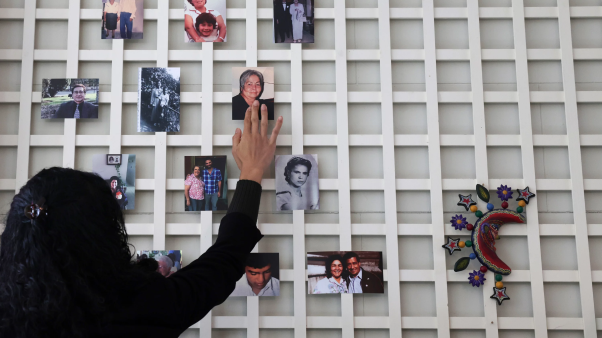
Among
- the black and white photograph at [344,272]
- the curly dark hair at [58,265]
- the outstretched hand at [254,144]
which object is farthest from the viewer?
the black and white photograph at [344,272]

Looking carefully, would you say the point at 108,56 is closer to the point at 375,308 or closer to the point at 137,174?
the point at 137,174

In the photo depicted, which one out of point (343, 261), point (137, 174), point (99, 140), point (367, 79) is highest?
point (367, 79)

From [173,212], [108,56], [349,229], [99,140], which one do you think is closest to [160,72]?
[108,56]

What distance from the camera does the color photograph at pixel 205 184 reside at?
1672 millimetres

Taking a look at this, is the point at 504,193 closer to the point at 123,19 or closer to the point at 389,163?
the point at 389,163

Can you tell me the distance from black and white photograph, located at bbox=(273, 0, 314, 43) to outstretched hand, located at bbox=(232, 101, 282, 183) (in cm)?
29

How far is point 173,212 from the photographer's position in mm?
1700

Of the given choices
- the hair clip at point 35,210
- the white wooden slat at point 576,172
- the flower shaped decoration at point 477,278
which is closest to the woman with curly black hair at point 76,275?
the hair clip at point 35,210

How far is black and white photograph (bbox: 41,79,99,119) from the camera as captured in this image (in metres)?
1.71

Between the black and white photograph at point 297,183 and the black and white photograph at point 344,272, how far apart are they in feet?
0.60

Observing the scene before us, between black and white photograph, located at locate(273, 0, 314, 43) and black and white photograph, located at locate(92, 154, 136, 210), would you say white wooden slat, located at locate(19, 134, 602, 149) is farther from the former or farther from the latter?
black and white photograph, located at locate(273, 0, 314, 43)

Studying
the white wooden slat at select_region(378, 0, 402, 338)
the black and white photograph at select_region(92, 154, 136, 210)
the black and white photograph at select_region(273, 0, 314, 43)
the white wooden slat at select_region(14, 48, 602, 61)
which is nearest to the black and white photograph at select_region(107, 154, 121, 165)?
the black and white photograph at select_region(92, 154, 136, 210)

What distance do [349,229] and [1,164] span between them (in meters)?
1.27

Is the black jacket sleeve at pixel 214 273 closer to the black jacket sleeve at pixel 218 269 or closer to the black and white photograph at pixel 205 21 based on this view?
the black jacket sleeve at pixel 218 269
